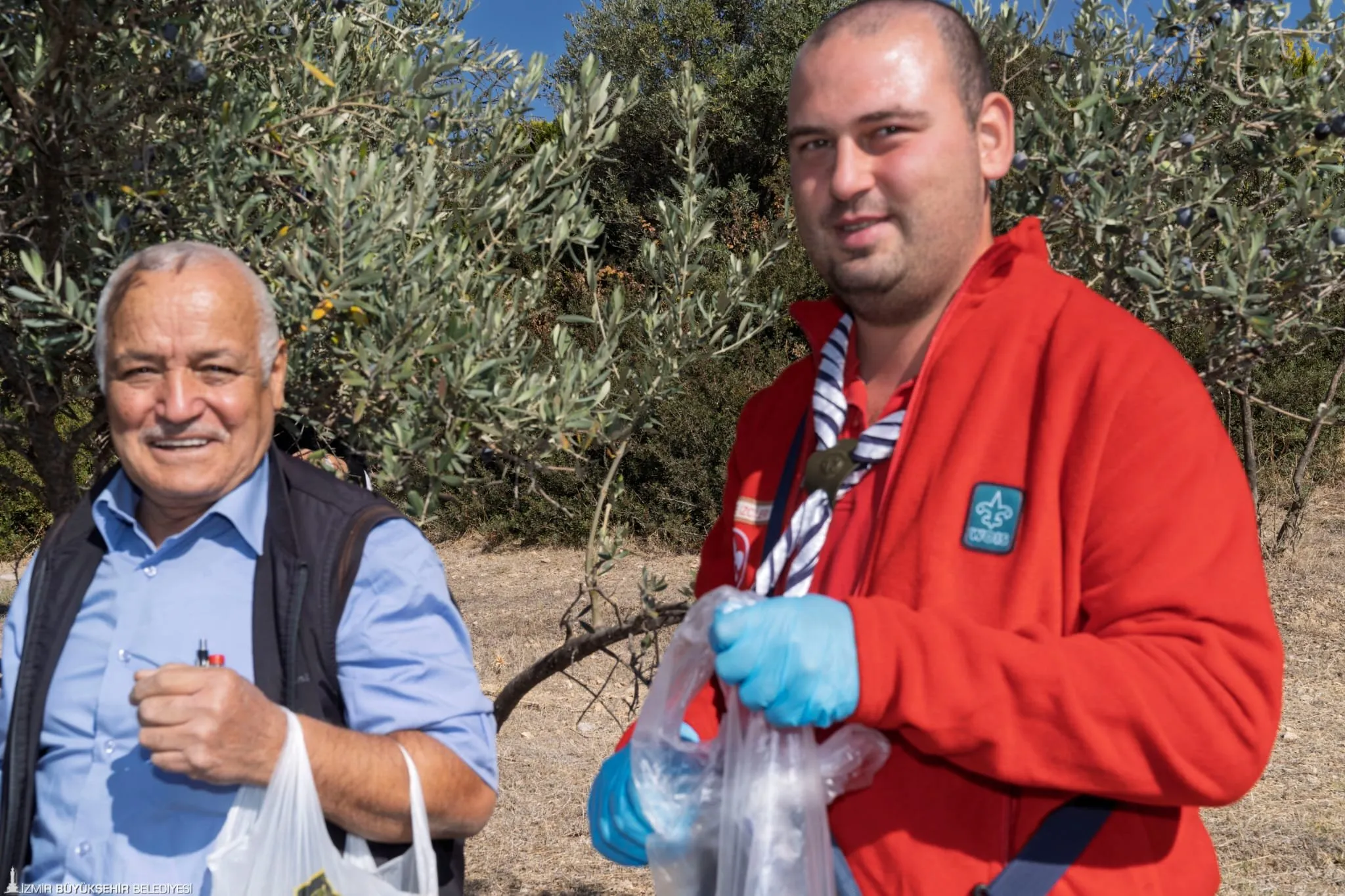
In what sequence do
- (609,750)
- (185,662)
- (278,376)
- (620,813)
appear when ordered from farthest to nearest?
(609,750), (278,376), (185,662), (620,813)

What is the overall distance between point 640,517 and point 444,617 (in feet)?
31.1

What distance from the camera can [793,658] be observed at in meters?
1.47

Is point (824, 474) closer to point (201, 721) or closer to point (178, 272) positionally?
point (201, 721)

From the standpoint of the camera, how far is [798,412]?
195 cm

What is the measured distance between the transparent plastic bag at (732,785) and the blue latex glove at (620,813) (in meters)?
0.02

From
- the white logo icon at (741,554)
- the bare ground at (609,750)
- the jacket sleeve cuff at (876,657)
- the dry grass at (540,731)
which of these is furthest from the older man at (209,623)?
the bare ground at (609,750)

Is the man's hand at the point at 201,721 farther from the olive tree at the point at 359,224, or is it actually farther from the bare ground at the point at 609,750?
the bare ground at the point at 609,750

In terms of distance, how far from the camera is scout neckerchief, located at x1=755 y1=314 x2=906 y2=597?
1704mm

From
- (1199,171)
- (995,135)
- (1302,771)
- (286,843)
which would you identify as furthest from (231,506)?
(1302,771)

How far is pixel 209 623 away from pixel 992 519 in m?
1.26

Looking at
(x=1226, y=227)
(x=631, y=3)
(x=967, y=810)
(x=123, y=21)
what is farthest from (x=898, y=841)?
(x=631, y=3)

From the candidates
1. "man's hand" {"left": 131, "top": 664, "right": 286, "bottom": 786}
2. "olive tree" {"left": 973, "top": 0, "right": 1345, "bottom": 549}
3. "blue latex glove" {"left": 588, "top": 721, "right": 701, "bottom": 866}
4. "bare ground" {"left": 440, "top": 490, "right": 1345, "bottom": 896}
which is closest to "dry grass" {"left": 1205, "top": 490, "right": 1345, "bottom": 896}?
"bare ground" {"left": 440, "top": 490, "right": 1345, "bottom": 896}

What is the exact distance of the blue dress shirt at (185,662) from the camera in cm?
191

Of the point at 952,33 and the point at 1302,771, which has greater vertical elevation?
the point at 952,33
